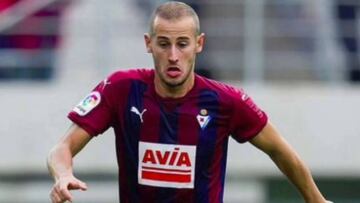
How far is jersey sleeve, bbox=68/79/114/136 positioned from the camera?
325 inches

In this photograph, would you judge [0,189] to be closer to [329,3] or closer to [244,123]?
[329,3]

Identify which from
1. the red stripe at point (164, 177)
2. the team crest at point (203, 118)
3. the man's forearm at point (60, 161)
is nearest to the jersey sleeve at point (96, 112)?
the man's forearm at point (60, 161)

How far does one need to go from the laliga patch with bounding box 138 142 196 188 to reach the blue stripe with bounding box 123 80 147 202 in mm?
30

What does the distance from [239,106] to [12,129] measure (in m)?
5.11

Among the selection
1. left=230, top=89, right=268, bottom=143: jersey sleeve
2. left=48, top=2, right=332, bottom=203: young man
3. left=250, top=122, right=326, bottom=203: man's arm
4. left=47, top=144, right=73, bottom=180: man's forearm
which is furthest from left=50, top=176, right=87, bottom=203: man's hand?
left=250, top=122, right=326, bottom=203: man's arm

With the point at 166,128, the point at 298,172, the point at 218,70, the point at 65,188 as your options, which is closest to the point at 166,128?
the point at 166,128

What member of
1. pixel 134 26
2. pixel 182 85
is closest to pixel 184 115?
pixel 182 85

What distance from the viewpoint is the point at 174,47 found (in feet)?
26.4

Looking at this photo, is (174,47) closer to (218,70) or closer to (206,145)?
(206,145)

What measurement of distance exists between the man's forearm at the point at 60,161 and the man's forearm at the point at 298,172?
0.98 m

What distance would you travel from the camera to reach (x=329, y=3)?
13.1 meters

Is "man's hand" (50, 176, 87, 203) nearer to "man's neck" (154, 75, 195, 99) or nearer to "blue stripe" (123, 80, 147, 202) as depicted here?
"blue stripe" (123, 80, 147, 202)

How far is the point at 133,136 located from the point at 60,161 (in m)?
0.42

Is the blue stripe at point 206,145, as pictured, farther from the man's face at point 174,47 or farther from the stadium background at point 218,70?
the stadium background at point 218,70
